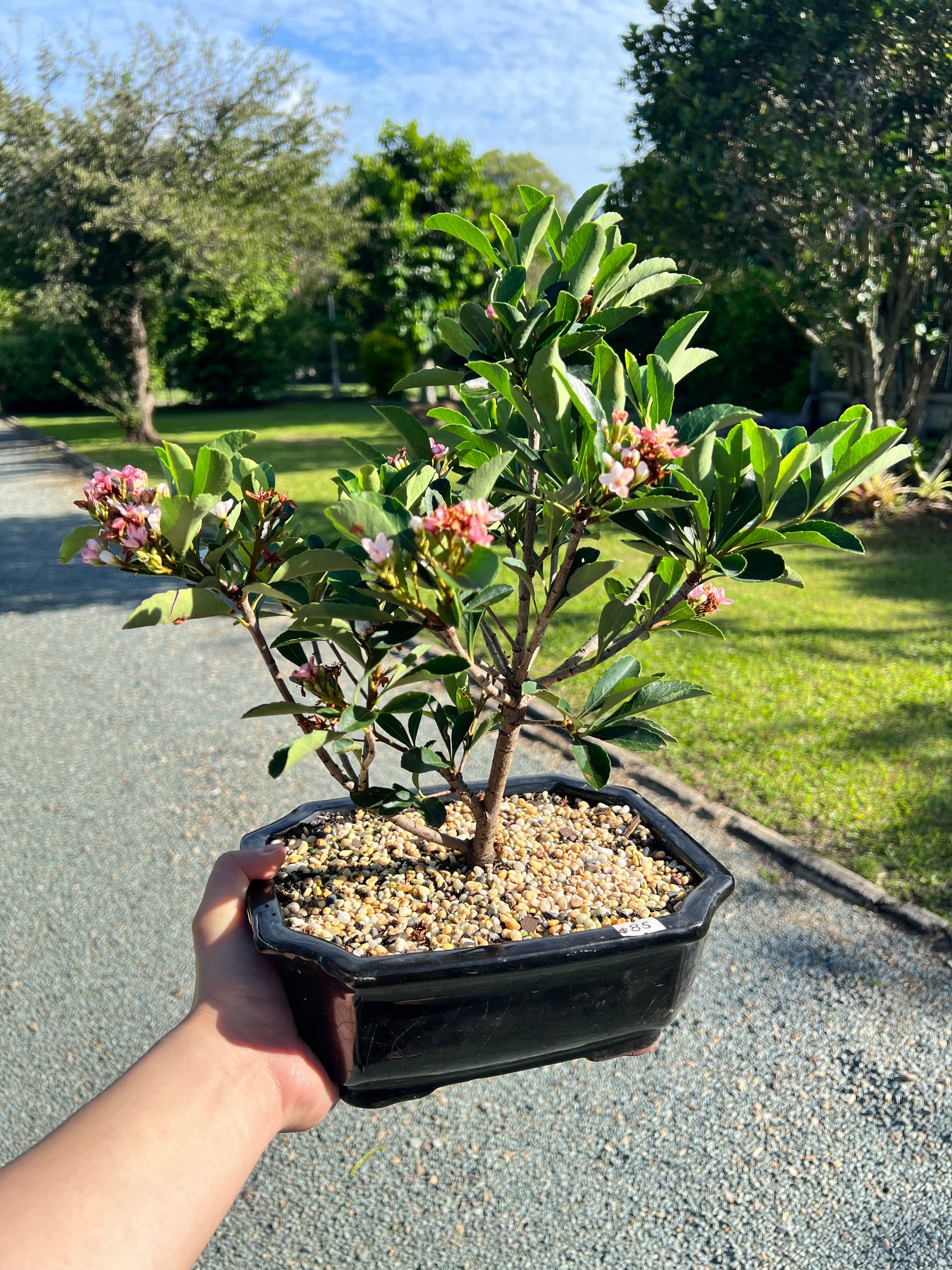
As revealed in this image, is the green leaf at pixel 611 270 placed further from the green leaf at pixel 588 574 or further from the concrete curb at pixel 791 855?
the concrete curb at pixel 791 855

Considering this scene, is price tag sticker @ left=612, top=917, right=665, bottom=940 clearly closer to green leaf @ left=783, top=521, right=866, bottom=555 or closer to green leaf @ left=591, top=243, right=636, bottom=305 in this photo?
green leaf @ left=783, top=521, right=866, bottom=555

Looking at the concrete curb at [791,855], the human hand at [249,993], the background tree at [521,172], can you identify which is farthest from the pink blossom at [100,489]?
the background tree at [521,172]

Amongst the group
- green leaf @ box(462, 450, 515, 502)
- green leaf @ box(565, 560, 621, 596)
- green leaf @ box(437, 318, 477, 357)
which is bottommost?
green leaf @ box(565, 560, 621, 596)

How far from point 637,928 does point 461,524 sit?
0.78 meters

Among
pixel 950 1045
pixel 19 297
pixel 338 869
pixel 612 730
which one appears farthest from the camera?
pixel 19 297

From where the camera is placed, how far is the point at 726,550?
129 centimetres

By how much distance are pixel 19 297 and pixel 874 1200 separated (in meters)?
18.1

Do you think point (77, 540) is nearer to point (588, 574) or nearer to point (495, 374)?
point (495, 374)

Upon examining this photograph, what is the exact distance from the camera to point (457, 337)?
1439mm

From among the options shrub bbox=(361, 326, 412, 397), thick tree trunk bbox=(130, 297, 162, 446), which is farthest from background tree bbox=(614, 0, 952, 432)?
shrub bbox=(361, 326, 412, 397)

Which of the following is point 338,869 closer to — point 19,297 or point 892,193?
point 892,193

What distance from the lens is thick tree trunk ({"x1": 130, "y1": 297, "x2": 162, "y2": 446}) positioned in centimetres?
1684

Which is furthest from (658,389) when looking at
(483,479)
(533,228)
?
(533,228)

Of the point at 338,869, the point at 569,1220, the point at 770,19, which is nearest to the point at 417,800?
the point at 338,869
